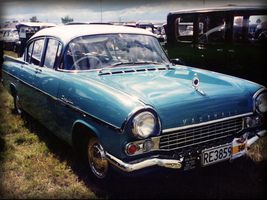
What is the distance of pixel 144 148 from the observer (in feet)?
7.19

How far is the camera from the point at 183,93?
7.99 ft

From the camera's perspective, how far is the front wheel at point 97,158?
2.48m

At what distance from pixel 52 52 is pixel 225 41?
419 centimetres

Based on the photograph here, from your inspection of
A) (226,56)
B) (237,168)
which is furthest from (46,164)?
(226,56)

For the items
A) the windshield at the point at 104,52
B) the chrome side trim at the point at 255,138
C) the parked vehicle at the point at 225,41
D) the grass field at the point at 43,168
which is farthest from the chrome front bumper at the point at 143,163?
the parked vehicle at the point at 225,41

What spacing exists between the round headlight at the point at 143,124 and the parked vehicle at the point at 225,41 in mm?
4051

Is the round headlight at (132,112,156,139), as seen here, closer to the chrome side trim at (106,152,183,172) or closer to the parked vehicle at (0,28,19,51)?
the chrome side trim at (106,152,183,172)

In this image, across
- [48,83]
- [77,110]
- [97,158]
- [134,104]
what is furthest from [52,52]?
[134,104]

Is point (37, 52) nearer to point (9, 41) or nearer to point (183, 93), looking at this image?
point (183, 93)

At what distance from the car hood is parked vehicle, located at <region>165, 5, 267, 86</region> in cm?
308

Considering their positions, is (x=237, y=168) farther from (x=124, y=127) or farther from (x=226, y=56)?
(x=226, y=56)

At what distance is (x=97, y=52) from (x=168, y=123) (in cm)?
135

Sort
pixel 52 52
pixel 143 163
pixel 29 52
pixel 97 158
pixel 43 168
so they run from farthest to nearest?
pixel 29 52, pixel 52 52, pixel 43 168, pixel 97 158, pixel 143 163

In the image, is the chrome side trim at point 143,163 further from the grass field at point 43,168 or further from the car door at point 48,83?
the car door at point 48,83
